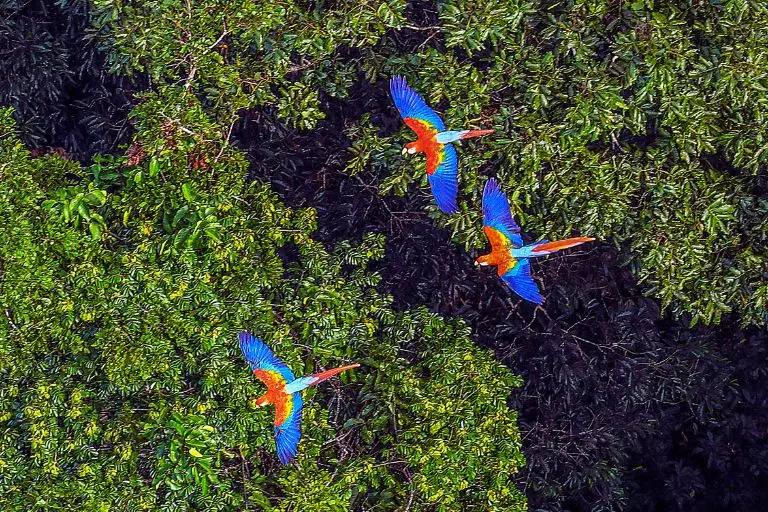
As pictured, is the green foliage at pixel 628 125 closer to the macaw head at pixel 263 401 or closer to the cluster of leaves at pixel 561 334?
the cluster of leaves at pixel 561 334

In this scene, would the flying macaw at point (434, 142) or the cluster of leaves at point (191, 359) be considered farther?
the flying macaw at point (434, 142)

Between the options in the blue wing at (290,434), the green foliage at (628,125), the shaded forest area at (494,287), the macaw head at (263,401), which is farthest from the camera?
the shaded forest area at (494,287)

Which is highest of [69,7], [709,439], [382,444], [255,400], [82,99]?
[69,7]

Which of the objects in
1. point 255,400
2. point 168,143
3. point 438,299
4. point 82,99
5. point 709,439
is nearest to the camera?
point 255,400

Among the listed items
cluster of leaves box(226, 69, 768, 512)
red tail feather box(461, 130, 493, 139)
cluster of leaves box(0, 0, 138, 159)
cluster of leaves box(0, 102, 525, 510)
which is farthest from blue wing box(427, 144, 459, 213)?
cluster of leaves box(0, 0, 138, 159)

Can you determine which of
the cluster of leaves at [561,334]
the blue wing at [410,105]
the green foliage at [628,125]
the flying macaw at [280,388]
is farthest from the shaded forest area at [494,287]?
the flying macaw at [280,388]

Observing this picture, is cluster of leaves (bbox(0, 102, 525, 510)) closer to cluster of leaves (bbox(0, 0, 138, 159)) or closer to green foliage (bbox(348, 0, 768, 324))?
green foliage (bbox(348, 0, 768, 324))

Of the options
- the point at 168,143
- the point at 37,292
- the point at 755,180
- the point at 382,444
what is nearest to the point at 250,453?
the point at 382,444

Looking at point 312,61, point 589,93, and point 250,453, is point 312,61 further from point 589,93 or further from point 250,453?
point 250,453
